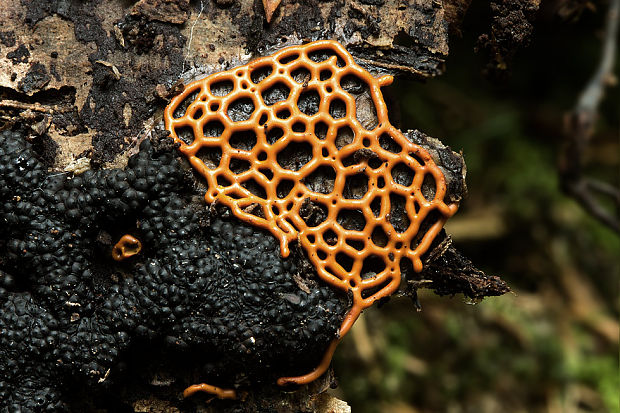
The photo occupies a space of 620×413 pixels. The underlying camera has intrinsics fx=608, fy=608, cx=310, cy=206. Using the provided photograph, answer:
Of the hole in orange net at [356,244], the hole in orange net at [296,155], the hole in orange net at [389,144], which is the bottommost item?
the hole in orange net at [356,244]

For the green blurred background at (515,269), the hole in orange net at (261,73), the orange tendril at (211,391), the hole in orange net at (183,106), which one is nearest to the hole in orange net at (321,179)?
the hole in orange net at (261,73)

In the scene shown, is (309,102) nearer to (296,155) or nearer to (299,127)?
(299,127)

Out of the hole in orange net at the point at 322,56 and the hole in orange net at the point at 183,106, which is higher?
the hole in orange net at the point at 322,56

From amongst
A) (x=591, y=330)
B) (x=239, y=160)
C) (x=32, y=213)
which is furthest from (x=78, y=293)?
(x=591, y=330)

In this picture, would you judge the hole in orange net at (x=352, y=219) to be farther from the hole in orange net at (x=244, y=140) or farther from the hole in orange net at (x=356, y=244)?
the hole in orange net at (x=244, y=140)

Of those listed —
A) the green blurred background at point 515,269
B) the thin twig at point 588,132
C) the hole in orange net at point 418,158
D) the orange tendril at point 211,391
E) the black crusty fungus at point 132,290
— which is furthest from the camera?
the green blurred background at point 515,269

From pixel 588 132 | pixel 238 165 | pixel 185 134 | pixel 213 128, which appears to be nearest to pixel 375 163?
pixel 238 165

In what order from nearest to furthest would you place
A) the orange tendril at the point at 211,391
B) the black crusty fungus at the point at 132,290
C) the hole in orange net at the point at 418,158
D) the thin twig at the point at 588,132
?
the black crusty fungus at the point at 132,290 → the orange tendril at the point at 211,391 → the hole in orange net at the point at 418,158 → the thin twig at the point at 588,132
